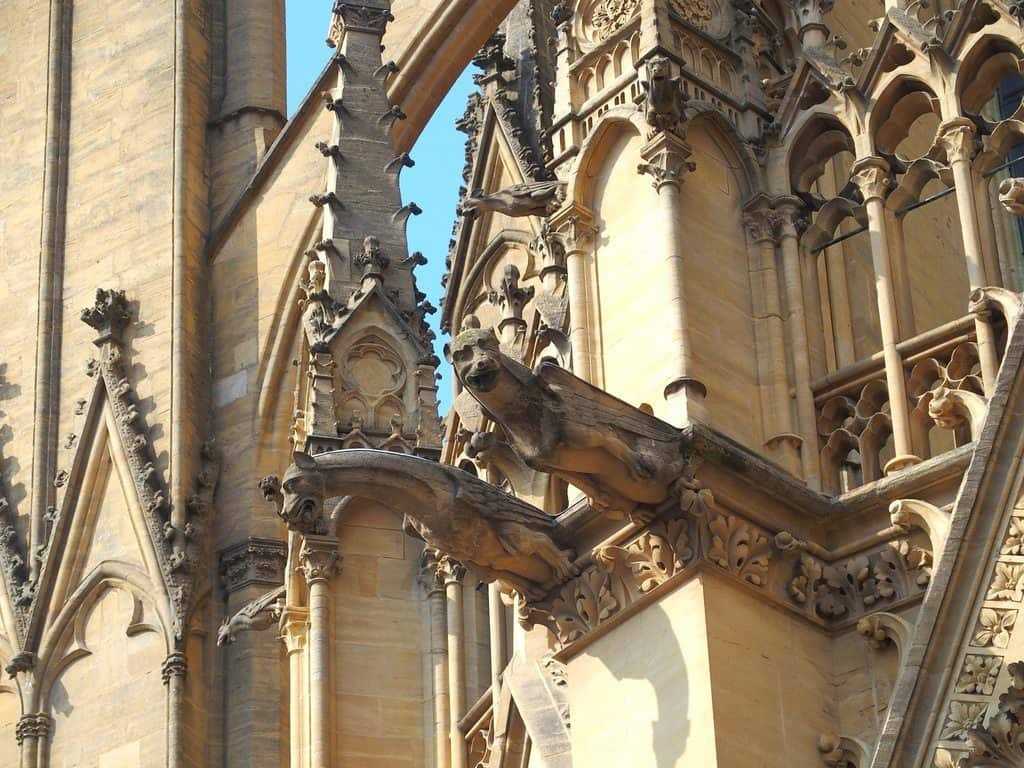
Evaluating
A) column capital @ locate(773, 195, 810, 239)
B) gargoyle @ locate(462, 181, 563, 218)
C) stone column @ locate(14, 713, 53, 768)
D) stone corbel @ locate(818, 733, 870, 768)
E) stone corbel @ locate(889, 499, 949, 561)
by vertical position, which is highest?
gargoyle @ locate(462, 181, 563, 218)

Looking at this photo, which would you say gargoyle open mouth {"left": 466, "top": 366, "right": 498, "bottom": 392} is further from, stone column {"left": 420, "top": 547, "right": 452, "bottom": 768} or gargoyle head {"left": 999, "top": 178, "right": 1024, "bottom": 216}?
stone column {"left": 420, "top": 547, "right": 452, "bottom": 768}

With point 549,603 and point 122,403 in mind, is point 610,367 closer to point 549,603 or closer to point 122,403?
point 549,603

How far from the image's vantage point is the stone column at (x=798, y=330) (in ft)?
34.9

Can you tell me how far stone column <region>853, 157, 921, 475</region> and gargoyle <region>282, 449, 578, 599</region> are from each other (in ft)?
4.22

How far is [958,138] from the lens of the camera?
10.9 m

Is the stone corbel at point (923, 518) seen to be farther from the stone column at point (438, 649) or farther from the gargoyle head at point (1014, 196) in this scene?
the stone column at point (438, 649)

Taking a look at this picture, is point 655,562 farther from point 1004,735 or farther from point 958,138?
point 958,138

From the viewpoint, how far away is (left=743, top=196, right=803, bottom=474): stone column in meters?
10.7

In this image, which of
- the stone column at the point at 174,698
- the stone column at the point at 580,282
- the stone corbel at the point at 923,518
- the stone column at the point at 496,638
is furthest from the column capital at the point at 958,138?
the stone column at the point at 174,698

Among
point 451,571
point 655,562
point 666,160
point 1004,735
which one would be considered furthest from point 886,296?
point 451,571

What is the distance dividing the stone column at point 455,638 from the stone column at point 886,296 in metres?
3.23

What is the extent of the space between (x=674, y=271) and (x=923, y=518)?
1418mm

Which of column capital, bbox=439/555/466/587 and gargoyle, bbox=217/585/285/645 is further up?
column capital, bbox=439/555/466/587

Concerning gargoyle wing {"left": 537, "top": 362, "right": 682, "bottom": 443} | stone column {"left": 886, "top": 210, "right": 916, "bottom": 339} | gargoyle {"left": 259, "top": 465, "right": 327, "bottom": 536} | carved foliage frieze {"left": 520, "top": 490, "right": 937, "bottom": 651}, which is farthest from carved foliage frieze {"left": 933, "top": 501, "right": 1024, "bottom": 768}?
gargoyle {"left": 259, "top": 465, "right": 327, "bottom": 536}
